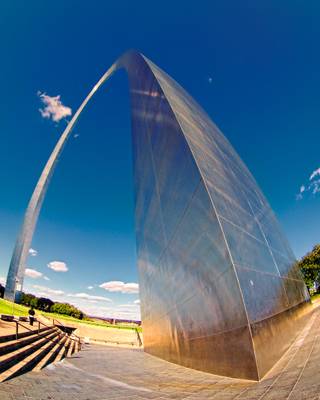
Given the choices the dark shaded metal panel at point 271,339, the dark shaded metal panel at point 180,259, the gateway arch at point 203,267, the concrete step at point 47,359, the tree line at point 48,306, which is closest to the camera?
the dark shaded metal panel at point 271,339

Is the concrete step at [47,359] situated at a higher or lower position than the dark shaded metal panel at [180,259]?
lower

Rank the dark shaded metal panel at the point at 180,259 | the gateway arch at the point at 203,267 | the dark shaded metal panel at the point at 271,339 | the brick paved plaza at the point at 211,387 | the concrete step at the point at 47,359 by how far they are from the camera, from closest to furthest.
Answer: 1. the brick paved plaza at the point at 211,387
2. the dark shaded metal panel at the point at 271,339
3. the gateway arch at the point at 203,267
4. the dark shaded metal panel at the point at 180,259
5. the concrete step at the point at 47,359

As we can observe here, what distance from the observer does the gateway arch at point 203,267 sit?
13.0 feet

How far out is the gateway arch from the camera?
397 centimetres

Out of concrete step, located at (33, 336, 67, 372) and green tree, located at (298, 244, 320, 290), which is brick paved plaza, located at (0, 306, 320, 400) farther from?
green tree, located at (298, 244, 320, 290)

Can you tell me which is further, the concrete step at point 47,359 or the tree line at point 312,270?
the tree line at point 312,270

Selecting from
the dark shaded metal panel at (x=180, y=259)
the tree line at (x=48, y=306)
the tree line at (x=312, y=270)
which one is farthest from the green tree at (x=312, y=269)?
the tree line at (x=48, y=306)

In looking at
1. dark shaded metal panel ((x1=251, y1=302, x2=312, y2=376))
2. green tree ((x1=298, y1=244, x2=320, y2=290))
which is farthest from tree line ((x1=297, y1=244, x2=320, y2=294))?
dark shaded metal panel ((x1=251, y1=302, x2=312, y2=376))

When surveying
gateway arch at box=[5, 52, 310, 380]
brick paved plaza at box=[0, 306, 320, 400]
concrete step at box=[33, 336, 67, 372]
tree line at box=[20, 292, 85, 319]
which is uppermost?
gateway arch at box=[5, 52, 310, 380]

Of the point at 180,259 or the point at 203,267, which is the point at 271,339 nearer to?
the point at 203,267

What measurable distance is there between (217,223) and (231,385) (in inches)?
104

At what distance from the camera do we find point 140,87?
38.7 feet

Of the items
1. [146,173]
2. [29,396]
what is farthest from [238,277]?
[146,173]

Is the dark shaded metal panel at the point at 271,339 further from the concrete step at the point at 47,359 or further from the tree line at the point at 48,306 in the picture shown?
the tree line at the point at 48,306
